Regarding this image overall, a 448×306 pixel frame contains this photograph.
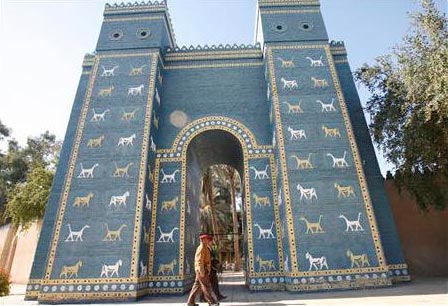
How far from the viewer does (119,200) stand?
865cm

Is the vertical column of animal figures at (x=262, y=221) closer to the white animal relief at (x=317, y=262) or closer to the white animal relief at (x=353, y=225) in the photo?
the white animal relief at (x=317, y=262)

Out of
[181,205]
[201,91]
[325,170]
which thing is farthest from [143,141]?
[325,170]

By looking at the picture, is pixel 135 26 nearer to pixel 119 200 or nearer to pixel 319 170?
pixel 119 200

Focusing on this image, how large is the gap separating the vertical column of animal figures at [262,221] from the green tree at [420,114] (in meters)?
→ 3.60

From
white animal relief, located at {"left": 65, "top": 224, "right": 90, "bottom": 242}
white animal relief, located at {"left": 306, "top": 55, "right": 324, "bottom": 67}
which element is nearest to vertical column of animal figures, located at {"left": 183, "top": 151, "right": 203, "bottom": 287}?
white animal relief, located at {"left": 65, "top": 224, "right": 90, "bottom": 242}

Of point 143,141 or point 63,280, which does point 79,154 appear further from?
point 63,280

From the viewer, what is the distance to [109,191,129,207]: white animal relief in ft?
28.2

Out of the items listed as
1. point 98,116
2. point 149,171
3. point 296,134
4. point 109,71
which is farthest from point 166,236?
point 109,71

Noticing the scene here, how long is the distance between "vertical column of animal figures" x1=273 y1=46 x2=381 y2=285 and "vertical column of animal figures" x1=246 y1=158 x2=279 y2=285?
954 mm

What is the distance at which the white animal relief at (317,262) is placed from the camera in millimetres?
7859

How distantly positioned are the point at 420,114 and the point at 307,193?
11.8ft

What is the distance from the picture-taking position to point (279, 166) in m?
9.14

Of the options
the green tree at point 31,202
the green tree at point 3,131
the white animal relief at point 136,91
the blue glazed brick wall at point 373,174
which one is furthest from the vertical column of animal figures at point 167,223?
the green tree at point 3,131

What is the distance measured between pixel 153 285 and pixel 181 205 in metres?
2.28
